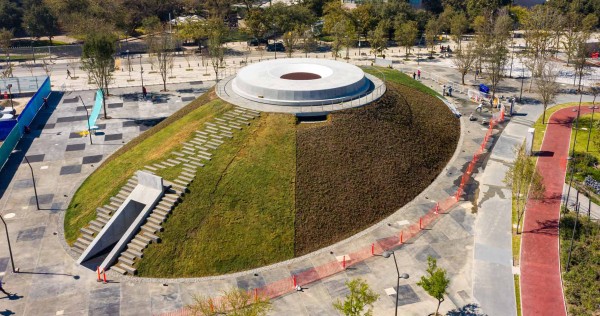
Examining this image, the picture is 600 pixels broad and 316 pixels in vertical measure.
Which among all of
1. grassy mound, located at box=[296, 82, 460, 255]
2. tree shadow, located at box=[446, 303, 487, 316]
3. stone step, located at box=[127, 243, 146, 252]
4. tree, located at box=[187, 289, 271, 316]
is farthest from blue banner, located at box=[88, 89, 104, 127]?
tree shadow, located at box=[446, 303, 487, 316]

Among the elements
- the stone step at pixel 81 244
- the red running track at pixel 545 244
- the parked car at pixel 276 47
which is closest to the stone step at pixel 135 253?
the stone step at pixel 81 244

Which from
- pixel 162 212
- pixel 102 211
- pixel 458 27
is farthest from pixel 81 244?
pixel 458 27

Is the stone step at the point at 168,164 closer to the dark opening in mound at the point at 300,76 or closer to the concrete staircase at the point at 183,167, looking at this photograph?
the concrete staircase at the point at 183,167

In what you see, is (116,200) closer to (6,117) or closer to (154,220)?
(154,220)

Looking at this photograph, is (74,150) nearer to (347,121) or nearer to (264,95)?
(264,95)

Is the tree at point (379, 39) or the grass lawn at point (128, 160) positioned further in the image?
the tree at point (379, 39)

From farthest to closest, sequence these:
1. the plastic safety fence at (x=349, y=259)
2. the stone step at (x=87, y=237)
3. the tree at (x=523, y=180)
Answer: the tree at (x=523, y=180) → the stone step at (x=87, y=237) → the plastic safety fence at (x=349, y=259)

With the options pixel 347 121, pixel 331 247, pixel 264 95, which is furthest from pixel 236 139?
pixel 331 247
